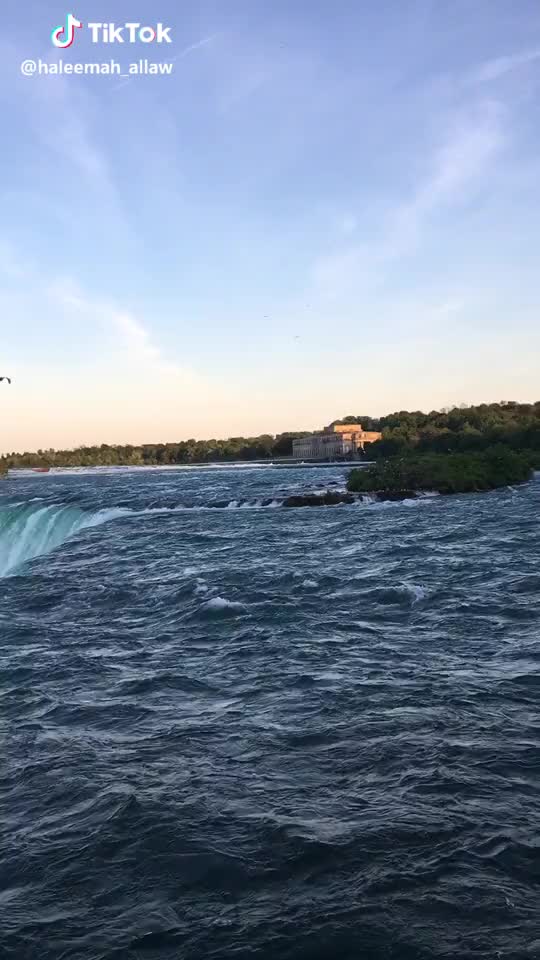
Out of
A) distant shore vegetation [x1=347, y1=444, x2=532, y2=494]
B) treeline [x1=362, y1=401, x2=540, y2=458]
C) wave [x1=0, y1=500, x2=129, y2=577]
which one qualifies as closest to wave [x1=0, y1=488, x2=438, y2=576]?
wave [x1=0, y1=500, x2=129, y2=577]

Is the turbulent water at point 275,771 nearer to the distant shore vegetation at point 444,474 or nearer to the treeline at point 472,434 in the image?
the distant shore vegetation at point 444,474

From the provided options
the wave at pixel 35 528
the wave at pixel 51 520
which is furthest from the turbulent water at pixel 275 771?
the wave at pixel 51 520

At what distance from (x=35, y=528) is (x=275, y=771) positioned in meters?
34.7

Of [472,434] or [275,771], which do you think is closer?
[275,771]

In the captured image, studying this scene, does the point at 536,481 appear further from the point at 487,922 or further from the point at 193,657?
the point at 487,922

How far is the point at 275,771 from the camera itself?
1140 cm

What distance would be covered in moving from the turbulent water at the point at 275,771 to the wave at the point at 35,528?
46.6ft

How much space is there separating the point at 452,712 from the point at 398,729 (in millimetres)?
1150

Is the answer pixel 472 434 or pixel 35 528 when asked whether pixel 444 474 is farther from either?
pixel 472 434

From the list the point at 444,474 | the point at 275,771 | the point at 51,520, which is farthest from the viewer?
the point at 444,474

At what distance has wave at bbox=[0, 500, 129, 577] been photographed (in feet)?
129

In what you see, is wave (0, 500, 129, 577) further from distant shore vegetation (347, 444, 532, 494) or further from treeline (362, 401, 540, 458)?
treeline (362, 401, 540, 458)

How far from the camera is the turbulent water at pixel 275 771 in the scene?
26.1 feet

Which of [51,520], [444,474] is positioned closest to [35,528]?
[51,520]
